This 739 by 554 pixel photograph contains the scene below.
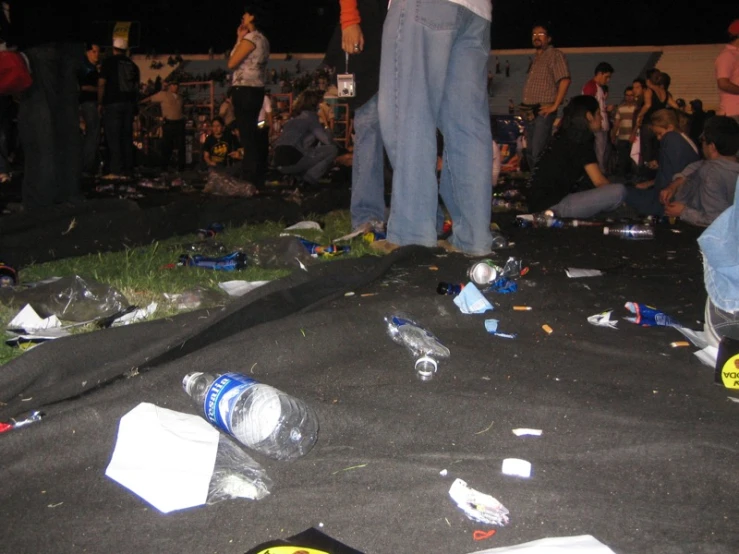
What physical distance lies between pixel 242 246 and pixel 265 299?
1329mm

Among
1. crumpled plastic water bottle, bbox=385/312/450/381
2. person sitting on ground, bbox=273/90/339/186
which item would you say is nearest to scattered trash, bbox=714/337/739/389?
crumpled plastic water bottle, bbox=385/312/450/381

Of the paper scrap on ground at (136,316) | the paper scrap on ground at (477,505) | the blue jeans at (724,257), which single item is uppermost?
the blue jeans at (724,257)

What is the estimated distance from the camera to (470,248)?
3.36m

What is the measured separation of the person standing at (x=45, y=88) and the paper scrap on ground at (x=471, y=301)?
9.92ft

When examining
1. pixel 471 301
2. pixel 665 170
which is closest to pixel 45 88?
pixel 471 301

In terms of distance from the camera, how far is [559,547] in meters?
1.14

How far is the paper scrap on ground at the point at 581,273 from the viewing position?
304 cm

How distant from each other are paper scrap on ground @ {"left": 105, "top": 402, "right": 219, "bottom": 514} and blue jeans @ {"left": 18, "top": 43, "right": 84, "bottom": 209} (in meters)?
3.34

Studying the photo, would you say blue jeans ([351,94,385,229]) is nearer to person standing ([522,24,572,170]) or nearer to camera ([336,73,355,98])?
camera ([336,73,355,98])

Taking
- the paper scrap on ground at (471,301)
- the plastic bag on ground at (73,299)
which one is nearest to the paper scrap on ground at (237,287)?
the plastic bag on ground at (73,299)

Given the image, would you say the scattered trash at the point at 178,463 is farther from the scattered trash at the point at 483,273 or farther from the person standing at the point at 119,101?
the person standing at the point at 119,101

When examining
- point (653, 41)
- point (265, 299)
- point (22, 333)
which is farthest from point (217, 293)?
point (653, 41)

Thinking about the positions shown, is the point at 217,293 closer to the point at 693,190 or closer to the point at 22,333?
the point at 22,333

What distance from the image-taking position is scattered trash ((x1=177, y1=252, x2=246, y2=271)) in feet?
10.2
